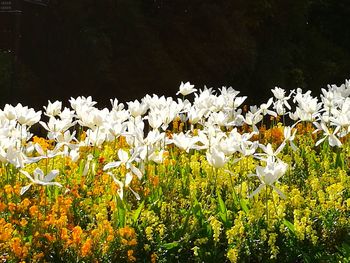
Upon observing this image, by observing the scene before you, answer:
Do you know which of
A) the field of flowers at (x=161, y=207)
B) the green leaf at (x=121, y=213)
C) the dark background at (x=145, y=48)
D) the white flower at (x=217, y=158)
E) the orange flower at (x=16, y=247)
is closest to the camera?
the orange flower at (x=16, y=247)

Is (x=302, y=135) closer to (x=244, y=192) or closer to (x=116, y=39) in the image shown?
(x=244, y=192)

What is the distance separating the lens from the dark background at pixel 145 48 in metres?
10.7

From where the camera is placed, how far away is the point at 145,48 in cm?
1107

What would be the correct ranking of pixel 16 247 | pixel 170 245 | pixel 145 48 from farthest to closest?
pixel 145 48
pixel 170 245
pixel 16 247

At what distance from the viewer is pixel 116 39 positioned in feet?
36.1

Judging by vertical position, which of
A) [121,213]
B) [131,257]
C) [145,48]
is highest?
[145,48]

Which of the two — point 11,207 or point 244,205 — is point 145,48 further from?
point 11,207

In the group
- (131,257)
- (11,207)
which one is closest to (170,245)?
(131,257)

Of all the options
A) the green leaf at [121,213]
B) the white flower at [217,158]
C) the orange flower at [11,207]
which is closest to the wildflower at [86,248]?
the green leaf at [121,213]

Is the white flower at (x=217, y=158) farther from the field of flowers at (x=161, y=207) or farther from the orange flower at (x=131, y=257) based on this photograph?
the orange flower at (x=131, y=257)

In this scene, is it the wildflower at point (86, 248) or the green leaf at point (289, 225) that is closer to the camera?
the wildflower at point (86, 248)

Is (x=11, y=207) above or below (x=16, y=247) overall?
above

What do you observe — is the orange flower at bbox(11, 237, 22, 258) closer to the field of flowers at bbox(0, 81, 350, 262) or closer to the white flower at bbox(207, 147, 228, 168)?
the field of flowers at bbox(0, 81, 350, 262)

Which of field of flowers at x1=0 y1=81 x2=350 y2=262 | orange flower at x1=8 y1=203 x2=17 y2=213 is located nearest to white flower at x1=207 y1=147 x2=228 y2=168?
field of flowers at x1=0 y1=81 x2=350 y2=262
